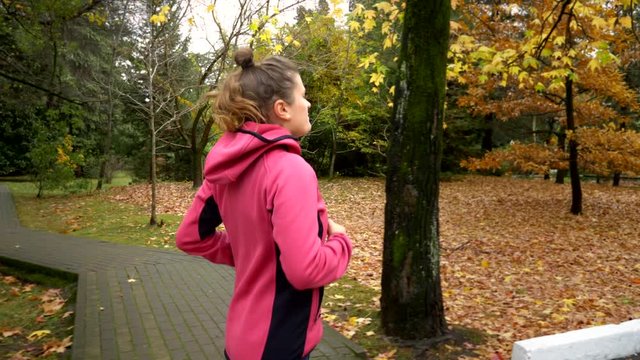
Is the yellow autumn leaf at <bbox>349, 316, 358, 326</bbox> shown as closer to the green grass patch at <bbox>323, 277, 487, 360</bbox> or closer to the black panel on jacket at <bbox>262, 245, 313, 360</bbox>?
the green grass patch at <bbox>323, 277, 487, 360</bbox>

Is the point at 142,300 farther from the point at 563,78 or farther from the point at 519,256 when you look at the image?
the point at 563,78

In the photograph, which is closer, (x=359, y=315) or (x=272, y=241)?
(x=272, y=241)

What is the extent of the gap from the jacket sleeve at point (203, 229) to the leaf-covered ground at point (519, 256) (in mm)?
3345

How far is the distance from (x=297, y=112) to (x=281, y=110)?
0.21 feet

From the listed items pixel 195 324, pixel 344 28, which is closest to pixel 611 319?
pixel 195 324

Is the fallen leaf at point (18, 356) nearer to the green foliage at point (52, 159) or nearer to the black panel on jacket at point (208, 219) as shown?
the black panel on jacket at point (208, 219)

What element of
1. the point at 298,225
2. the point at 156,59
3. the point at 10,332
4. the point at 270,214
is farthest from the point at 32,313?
the point at 156,59

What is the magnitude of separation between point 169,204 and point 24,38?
622 cm

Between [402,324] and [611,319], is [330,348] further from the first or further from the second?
[611,319]

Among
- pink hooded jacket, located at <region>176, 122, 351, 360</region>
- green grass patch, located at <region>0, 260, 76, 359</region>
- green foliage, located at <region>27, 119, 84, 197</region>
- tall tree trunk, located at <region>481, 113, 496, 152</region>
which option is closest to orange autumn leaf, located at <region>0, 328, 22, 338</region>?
green grass patch, located at <region>0, 260, 76, 359</region>

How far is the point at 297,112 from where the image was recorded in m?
1.61

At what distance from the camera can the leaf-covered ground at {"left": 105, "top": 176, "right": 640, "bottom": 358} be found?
5.60 m

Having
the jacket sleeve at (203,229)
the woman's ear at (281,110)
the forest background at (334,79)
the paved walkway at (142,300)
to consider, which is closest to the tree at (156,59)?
the forest background at (334,79)

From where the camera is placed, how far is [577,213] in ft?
45.4
